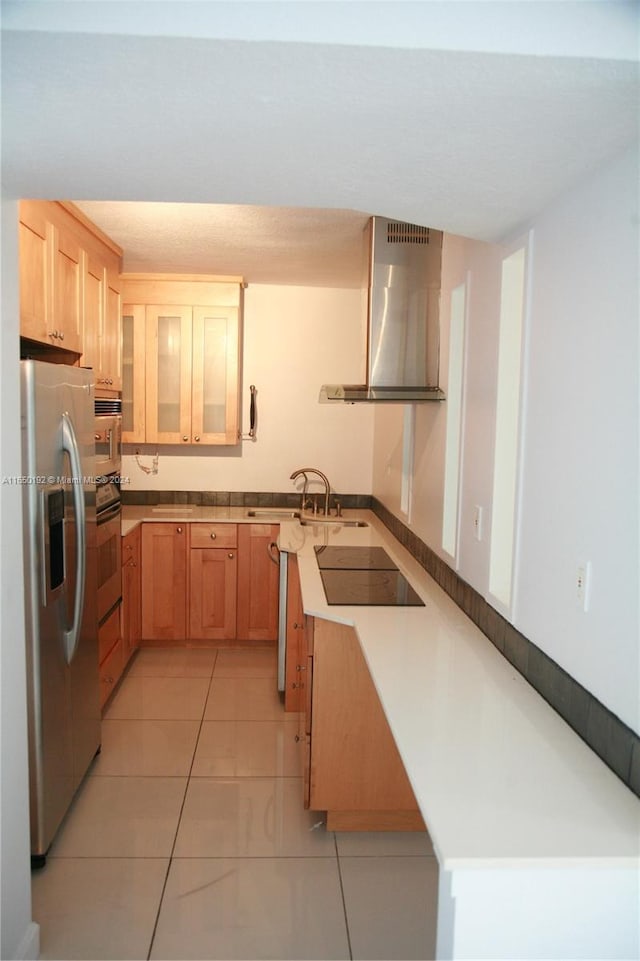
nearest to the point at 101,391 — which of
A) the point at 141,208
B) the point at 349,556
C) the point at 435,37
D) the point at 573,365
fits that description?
the point at 141,208

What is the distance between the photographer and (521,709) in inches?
72.3

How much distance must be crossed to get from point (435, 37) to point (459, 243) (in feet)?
5.72

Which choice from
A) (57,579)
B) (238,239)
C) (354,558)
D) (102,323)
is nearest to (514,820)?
(57,579)

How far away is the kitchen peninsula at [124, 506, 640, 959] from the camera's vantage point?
1.25 m

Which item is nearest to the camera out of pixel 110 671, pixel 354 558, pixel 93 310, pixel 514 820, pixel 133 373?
pixel 514 820

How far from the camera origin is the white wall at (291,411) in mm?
5262

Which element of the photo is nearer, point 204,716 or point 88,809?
point 88,809

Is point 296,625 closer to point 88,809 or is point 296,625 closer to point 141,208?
point 88,809

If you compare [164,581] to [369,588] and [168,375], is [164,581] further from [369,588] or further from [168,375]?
[369,588]

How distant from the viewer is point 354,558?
140 inches

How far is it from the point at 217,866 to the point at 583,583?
1710 millimetres

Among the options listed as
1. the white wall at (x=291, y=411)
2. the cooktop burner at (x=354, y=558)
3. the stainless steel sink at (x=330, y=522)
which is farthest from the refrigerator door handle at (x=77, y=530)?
the white wall at (x=291, y=411)

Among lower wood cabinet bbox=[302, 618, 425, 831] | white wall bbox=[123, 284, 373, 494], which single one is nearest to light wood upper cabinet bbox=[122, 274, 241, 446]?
white wall bbox=[123, 284, 373, 494]

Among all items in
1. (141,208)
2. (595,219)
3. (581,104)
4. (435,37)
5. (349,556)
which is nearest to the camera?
(435,37)
